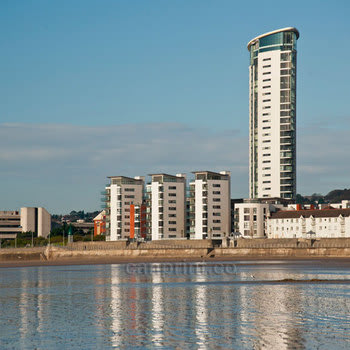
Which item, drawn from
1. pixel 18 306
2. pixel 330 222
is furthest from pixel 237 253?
pixel 18 306

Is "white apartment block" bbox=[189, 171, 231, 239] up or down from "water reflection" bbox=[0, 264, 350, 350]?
up

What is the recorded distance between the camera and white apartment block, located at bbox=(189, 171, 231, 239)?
7062 inches

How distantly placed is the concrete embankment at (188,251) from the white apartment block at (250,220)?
861 inches

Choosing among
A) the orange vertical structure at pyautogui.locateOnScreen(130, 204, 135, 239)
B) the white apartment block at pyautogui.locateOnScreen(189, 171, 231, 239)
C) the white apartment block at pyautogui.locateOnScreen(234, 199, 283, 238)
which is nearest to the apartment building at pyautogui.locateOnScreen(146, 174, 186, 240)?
the white apartment block at pyautogui.locateOnScreen(189, 171, 231, 239)

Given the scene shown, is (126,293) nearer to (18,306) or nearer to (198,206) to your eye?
(18,306)

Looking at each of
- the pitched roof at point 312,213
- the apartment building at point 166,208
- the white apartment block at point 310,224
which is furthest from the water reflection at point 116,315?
the apartment building at point 166,208

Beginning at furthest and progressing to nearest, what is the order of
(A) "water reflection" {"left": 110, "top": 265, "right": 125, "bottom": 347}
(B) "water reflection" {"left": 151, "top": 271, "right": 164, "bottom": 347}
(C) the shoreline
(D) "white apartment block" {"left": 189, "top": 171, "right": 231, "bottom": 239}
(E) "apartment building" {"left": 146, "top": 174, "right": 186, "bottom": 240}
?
(E) "apartment building" {"left": 146, "top": 174, "right": 186, "bottom": 240}
(D) "white apartment block" {"left": 189, "top": 171, "right": 231, "bottom": 239}
(C) the shoreline
(A) "water reflection" {"left": 110, "top": 265, "right": 125, "bottom": 347}
(B) "water reflection" {"left": 151, "top": 271, "right": 164, "bottom": 347}

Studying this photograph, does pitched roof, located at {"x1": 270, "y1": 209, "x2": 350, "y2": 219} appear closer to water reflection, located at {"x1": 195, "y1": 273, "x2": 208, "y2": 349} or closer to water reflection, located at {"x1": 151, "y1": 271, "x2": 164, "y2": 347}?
water reflection, located at {"x1": 151, "y1": 271, "x2": 164, "y2": 347}

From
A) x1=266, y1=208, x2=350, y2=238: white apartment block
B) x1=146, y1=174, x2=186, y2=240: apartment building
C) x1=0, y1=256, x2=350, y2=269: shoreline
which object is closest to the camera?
x1=0, y1=256, x2=350, y2=269: shoreline

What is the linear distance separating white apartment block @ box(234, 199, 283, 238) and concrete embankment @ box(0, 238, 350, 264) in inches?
861

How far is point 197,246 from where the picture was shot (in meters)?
156

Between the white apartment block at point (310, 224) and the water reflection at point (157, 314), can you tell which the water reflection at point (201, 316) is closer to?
the water reflection at point (157, 314)

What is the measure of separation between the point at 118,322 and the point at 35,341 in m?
6.57

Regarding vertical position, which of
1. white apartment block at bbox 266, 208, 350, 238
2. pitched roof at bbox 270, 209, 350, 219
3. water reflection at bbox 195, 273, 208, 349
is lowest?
water reflection at bbox 195, 273, 208, 349
